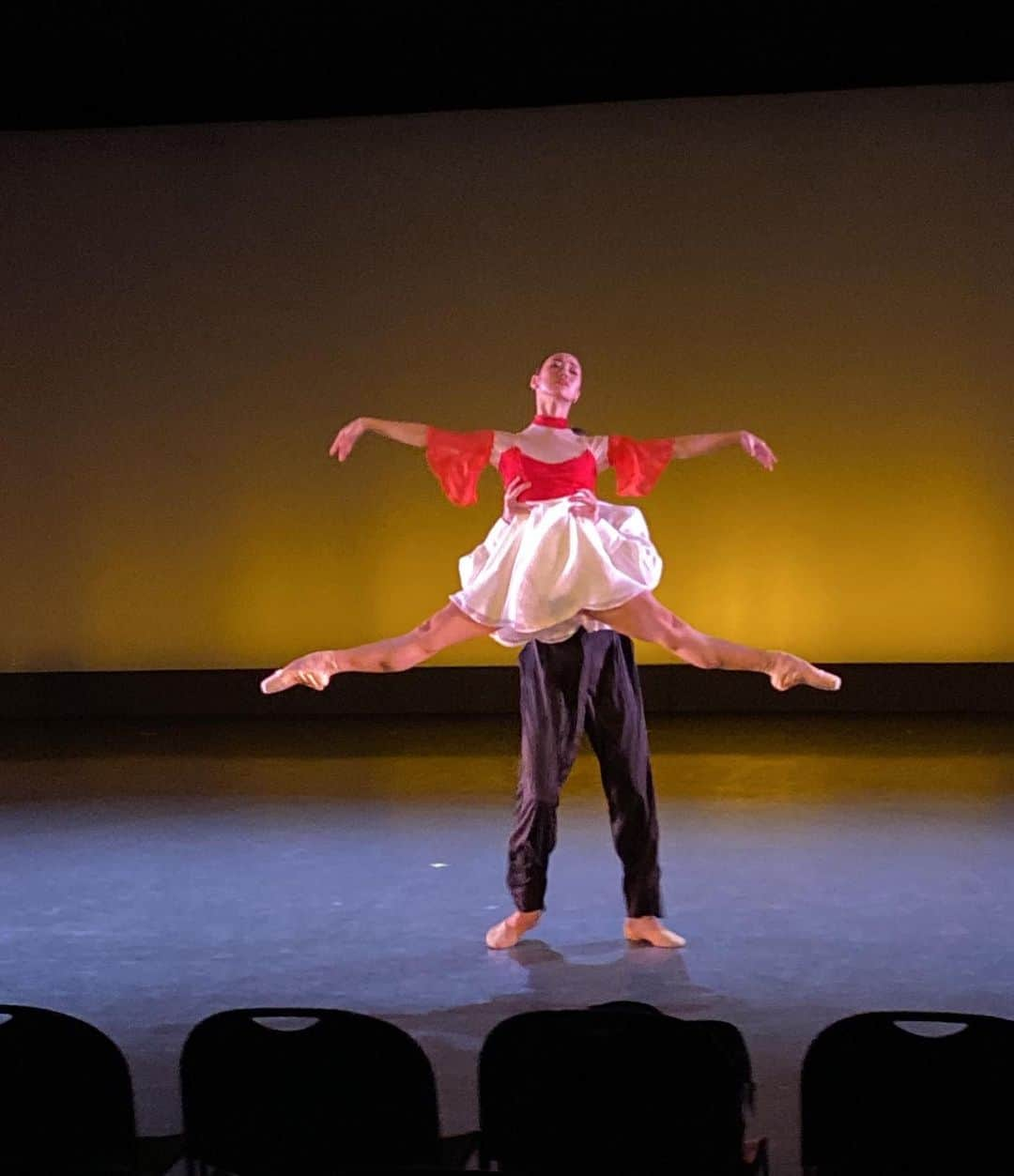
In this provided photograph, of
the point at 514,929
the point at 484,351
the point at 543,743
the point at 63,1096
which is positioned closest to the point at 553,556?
the point at 543,743

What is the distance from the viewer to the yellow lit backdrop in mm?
8414

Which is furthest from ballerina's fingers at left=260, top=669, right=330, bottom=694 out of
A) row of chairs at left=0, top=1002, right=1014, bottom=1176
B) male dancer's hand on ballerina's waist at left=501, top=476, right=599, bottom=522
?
row of chairs at left=0, top=1002, right=1014, bottom=1176

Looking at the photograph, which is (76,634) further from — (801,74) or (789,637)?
(801,74)

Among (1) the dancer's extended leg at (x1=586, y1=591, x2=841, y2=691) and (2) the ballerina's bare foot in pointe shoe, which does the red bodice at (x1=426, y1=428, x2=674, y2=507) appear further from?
(2) the ballerina's bare foot in pointe shoe

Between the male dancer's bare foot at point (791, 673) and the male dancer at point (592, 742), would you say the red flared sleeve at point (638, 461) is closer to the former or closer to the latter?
the male dancer at point (592, 742)

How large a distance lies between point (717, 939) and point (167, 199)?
574cm

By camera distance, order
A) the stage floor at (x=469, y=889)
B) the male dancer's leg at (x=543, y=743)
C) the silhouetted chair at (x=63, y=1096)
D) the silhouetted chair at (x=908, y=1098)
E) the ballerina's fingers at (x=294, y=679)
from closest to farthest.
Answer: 1. the silhouetted chair at (x=908, y=1098)
2. the silhouetted chair at (x=63, y=1096)
3. the stage floor at (x=469, y=889)
4. the ballerina's fingers at (x=294, y=679)
5. the male dancer's leg at (x=543, y=743)

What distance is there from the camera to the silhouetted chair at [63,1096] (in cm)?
221

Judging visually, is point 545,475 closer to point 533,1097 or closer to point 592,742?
point 592,742

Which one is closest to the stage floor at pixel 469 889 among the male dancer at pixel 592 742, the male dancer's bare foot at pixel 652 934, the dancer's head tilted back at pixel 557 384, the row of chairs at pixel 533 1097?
the male dancer's bare foot at pixel 652 934

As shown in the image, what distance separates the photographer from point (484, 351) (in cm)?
867

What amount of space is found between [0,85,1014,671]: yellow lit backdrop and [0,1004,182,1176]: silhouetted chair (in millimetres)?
6521

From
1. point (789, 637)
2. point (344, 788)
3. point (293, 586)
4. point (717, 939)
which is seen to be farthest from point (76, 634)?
point (717, 939)

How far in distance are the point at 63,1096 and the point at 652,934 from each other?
7.42 ft
